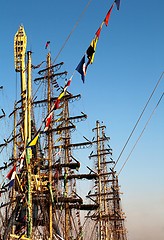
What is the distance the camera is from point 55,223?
1353 inches

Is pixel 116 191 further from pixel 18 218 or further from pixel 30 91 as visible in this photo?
pixel 30 91

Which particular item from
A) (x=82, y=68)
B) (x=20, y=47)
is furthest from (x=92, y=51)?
(x=20, y=47)

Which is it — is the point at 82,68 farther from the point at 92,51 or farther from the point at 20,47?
the point at 20,47

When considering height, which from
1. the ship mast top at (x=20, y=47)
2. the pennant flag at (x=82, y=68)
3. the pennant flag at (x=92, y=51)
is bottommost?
the pennant flag at (x=82, y=68)

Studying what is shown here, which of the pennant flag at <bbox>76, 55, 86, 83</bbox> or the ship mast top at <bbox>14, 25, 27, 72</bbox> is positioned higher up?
the ship mast top at <bbox>14, 25, 27, 72</bbox>

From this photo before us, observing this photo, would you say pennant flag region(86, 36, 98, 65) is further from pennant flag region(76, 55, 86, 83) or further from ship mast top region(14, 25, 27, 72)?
ship mast top region(14, 25, 27, 72)

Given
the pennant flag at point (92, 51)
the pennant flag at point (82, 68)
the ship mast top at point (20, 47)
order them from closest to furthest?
the pennant flag at point (92, 51)
the pennant flag at point (82, 68)
the ship mast top at point (20, 47)

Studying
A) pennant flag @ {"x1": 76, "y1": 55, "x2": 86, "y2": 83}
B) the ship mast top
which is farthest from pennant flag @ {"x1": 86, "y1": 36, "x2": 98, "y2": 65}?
the ship mast top

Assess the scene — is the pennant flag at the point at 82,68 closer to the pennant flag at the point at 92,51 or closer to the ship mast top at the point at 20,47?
the pennant flag at the point at 92,51

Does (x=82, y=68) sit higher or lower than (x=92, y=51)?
lower

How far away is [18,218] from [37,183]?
10.5ft

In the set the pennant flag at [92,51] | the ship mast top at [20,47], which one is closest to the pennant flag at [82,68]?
the pennant flag at [92,51]

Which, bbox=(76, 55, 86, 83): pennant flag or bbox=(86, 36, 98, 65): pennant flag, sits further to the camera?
bbox=(76, 55, 86, 83): pennant flag

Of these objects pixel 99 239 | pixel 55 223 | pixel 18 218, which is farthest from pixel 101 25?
pixel 99 239
